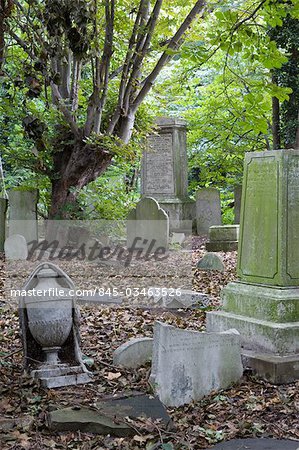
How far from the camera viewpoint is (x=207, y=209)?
54.6 feet

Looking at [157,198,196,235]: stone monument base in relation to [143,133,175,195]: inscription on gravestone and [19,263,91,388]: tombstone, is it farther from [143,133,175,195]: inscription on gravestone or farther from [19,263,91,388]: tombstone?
[19,263,91,388]: tombstone

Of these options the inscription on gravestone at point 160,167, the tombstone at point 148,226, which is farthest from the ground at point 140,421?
the inscription on gravestone at point 160,167

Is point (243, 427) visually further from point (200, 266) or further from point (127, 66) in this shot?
point (127, 66)

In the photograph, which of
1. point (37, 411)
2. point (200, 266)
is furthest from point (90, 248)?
point (37, 411)

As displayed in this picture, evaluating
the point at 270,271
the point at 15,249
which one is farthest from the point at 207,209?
the point at 270,271

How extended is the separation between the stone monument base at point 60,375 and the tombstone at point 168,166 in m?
12.7

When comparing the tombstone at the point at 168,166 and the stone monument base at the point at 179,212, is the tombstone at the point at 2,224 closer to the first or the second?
the stone monument base at the point at 179,212

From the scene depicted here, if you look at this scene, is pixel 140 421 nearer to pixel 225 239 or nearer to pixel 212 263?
pixel 212 263

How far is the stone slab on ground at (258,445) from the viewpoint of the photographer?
12.3 ft

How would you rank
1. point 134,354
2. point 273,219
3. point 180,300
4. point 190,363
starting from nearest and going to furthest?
point 190,363, point 134,354, point 273,219, point 180,300

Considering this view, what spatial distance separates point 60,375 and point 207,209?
1229cm

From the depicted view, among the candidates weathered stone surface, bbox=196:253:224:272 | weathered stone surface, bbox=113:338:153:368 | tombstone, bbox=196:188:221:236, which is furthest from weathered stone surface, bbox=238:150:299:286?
tombstone, bbox=196:188:221:236

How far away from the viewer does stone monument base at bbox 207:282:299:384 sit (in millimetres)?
5051

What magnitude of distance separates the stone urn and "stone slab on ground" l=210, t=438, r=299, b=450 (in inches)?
63.5
